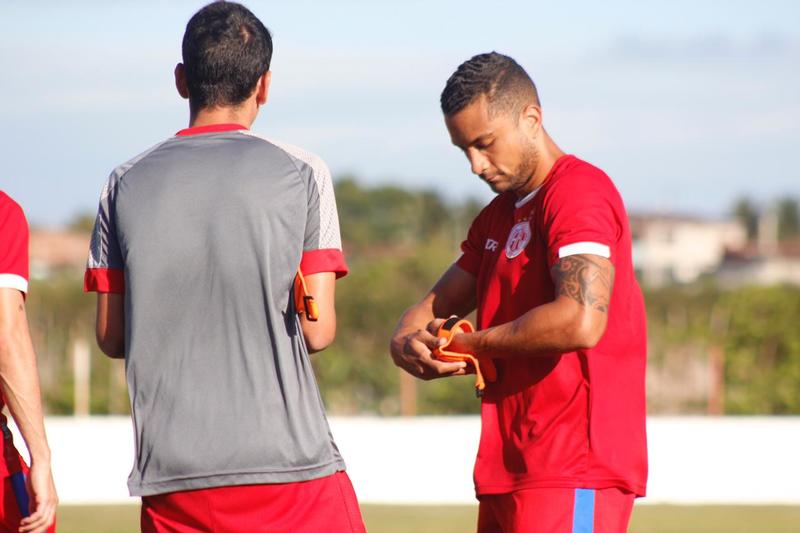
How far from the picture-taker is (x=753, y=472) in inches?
542

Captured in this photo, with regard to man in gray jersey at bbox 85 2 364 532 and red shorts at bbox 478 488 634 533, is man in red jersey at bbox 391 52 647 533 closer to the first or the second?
red shorts at bbox 478 488 634 533

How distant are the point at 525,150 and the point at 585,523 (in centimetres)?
117

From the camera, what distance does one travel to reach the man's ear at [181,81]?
373 cm

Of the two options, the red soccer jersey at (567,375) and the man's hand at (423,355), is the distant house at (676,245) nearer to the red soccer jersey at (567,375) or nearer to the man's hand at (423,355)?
the man's hand at (423,355)

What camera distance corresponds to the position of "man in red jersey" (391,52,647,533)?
3736 mm

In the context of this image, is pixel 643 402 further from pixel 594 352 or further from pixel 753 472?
pixel 753 472

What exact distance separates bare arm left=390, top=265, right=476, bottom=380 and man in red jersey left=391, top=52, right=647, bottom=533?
0.02 metres

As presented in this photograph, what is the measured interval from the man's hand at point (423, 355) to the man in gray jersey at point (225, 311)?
0.57 m

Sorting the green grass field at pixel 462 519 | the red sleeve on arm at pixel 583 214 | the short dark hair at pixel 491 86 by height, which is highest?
the short dark hair at pixel 491 86

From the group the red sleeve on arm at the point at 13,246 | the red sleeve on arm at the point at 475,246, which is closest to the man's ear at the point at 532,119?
the red sleeve on arm at the point at 475,246

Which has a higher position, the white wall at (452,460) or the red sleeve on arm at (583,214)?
the red sleeve on arm at (583,214)

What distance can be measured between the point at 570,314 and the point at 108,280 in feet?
4.44

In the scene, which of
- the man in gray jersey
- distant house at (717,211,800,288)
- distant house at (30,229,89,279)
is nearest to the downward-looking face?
the man in gray jersey

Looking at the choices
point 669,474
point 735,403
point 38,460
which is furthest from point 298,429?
point 735,403
